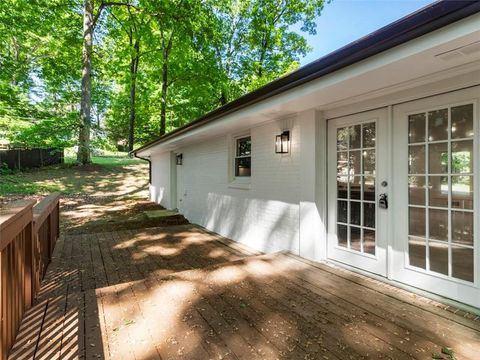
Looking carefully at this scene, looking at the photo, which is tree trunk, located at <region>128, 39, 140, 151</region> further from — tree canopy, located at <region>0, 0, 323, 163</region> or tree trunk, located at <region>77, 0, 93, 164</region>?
tree trunk, located at <region>77, 0, 93, 164</region>

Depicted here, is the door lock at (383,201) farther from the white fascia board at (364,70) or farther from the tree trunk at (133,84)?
the tree trunk at (133,84)

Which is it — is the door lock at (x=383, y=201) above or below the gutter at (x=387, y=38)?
below

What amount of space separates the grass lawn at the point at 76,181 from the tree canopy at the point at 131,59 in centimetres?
123

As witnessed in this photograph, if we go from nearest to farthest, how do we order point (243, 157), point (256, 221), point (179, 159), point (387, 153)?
point (387, 153) < point (256, 221) < point (243, 157) < point (179, 159)

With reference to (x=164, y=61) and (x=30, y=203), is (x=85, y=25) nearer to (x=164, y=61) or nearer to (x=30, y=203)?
(x=164, y=61)

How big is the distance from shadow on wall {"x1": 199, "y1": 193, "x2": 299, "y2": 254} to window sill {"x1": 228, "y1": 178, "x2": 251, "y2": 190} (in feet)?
0.79

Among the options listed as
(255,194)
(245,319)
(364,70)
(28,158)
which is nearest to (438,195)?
(364,70)

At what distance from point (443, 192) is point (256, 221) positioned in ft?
9.88

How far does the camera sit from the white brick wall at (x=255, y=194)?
13.6ft

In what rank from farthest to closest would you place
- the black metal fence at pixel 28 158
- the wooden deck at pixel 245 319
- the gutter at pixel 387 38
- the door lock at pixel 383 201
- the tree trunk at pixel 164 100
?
the tree trunk at pixel 164 100
the black metal fence at pixel 28 158
the door lock at pixel 383 201
the wooden deck at pixel 245 319
the gutter at pixel 387 38

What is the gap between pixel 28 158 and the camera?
15.3 metres

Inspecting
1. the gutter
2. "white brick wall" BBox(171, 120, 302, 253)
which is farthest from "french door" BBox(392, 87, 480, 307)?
"white brick wall" BBox(171, 120, 302, 253)

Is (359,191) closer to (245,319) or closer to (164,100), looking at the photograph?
(245,319)

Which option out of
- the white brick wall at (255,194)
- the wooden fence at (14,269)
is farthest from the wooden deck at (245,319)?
the white brick wall at (255,194)
